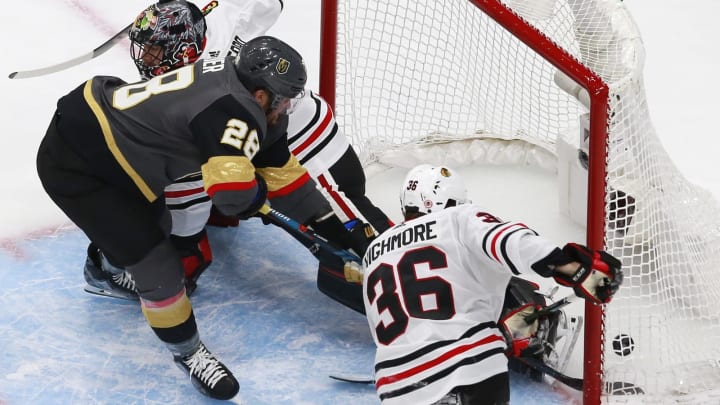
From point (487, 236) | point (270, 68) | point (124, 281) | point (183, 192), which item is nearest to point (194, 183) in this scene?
point (183, 192)

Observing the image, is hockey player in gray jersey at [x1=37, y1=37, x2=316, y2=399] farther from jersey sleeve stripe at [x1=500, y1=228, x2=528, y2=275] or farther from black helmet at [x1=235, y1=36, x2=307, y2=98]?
jersey sleeve stripe at [x1=500, y1=228, x2=528, y2=275]

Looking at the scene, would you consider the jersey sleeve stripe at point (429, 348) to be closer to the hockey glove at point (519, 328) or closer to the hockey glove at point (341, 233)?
the hockey glove at point (519, 328)

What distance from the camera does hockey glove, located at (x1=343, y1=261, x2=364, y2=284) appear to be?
3.39 metres

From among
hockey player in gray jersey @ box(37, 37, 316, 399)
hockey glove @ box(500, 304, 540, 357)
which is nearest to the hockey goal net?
hockey glove @ box(500, 304, 540, 357)

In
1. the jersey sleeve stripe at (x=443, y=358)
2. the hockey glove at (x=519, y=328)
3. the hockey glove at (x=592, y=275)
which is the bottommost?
the hockey glove at (x=519, y=328)

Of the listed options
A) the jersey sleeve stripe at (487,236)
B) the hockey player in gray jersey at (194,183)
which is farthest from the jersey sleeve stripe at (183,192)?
the jersey sleeve stripe at (487,236)

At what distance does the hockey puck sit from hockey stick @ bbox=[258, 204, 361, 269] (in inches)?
30.8

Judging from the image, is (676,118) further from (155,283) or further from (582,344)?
(155,283)

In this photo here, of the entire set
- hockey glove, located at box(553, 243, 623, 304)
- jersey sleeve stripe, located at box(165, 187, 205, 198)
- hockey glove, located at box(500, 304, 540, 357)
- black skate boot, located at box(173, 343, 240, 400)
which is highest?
hockey glove, located at box(553, 243, 623, 304)

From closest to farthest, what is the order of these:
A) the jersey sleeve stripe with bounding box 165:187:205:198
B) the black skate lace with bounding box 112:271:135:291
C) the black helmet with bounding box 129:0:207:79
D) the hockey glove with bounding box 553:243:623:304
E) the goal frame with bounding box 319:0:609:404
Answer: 1. the hockey glove with bounding box 553:243:623:304
2. the goal frame with bounding box 319:0:609:404
3. the black helmet with bounding box 129:0:207:79
4. the jersey sleeve stripe with bounding box 165:187:205:198
5. the black skate lace with bounding box 112:271:135:291

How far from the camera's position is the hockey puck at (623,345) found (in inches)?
121

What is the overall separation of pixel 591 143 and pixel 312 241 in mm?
1119

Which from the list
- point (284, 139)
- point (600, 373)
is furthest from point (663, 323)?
point (284, 139)

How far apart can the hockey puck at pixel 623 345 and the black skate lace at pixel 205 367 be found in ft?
3.47
